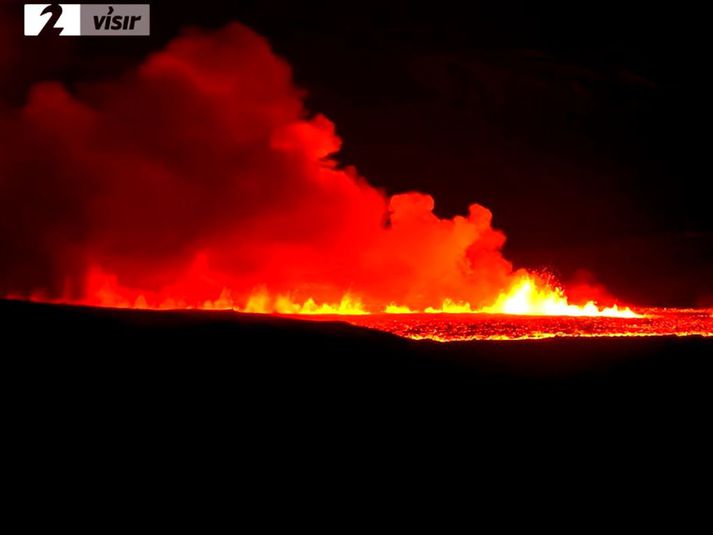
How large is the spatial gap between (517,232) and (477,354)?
37.9 meters

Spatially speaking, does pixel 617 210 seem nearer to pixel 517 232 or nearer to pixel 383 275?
pixel 517 232

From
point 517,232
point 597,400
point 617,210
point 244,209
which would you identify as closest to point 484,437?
point 597,400

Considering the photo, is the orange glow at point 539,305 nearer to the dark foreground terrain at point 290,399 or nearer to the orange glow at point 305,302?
the orange glow at point 305,302

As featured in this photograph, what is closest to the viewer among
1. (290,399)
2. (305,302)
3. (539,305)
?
(290,399)

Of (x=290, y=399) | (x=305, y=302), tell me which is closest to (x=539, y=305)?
(x=305, y=302)

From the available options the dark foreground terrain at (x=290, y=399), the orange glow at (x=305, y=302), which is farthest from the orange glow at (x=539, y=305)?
the dark foreground terrain at (x=290, y=399)

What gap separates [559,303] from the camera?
33875 mm

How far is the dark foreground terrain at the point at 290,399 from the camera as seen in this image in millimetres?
8773

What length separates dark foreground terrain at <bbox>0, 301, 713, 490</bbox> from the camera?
8.77 m

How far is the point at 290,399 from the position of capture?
10.4 metres

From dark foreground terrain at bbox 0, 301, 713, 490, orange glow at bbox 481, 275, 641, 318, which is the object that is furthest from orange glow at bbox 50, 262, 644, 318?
dark foreground terrain at bbox 0, 301, 713, 490

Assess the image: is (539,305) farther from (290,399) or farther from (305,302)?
(290,399)

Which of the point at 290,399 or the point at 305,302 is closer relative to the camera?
the point at 290,399

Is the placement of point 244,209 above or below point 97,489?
above
